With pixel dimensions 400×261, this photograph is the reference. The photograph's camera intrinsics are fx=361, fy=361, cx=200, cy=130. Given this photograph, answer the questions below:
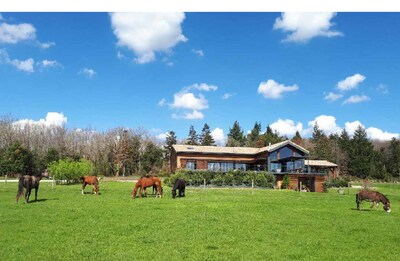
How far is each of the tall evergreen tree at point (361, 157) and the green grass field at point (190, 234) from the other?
80.3m

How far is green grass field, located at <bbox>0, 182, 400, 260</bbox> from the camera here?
11.0 meters

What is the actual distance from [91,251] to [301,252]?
6546mm

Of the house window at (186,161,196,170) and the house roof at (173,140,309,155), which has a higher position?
the house roof at (173,140,309,155)

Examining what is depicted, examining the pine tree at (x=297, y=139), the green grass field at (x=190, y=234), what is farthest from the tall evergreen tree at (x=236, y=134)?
the green grass field at (x=190, y=234)

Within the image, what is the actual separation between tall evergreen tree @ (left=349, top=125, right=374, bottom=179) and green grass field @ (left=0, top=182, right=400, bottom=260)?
80259mm

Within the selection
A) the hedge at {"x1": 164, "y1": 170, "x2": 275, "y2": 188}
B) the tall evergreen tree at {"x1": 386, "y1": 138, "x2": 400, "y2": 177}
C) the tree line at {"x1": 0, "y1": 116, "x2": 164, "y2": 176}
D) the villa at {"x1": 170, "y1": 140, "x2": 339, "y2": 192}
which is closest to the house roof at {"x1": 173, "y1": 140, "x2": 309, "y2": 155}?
the villa at {"x1": 170, "y1": 140, "x2": 339, "y2": 192}

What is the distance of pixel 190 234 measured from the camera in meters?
13.4

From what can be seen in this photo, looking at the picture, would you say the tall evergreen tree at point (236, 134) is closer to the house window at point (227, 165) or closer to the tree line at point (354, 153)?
the tree line at point (354, 153)

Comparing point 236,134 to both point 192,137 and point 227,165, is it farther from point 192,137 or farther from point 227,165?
point 227,165

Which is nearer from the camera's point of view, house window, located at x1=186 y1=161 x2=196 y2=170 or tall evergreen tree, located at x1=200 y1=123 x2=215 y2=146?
house window, located at x1=186 y1=161 x2=196 y2=170

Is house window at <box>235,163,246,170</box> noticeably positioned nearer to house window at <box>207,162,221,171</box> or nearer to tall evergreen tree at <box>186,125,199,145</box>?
house window at <box>207,162,221,171</box>

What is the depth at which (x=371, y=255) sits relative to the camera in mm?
11461

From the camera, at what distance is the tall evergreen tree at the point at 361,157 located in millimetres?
93375

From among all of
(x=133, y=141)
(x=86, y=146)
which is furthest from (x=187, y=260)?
(x=86, y=146)
